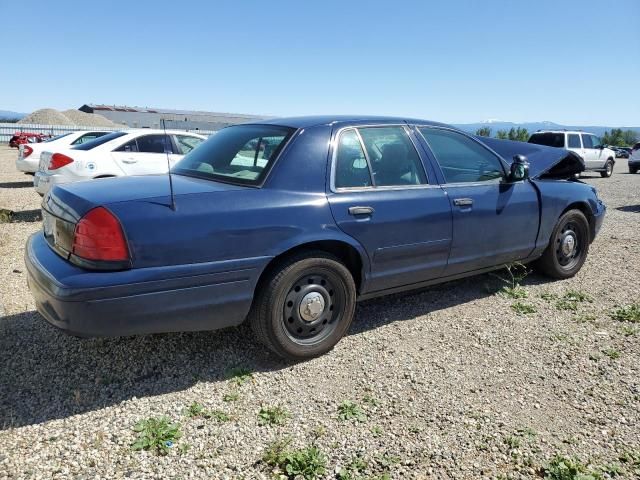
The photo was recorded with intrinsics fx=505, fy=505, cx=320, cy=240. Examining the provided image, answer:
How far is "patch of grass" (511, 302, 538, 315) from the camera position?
4191 millimetres

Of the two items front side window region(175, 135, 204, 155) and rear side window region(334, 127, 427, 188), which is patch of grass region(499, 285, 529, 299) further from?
front side window region(175, 135, 204, 155)

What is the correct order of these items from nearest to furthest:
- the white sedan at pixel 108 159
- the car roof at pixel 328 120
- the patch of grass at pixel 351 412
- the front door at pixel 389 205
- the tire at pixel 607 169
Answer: the patch of grass at pixel 351 412, the front door at pixel 389 205, the car roof at pixel 328 120, the white sedan at pixel 108 159, the tire at pixel 607 169

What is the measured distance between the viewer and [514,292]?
4633 mm

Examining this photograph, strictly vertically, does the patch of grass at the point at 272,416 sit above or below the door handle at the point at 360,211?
below

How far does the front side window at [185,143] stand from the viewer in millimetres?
9112

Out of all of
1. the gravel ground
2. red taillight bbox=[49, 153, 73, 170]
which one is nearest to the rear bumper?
the gravel ground

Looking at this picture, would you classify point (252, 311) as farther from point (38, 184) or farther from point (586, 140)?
point (586, 140)

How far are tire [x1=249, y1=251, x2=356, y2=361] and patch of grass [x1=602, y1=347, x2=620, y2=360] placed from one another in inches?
70.3

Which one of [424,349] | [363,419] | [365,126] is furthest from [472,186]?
[363,419]

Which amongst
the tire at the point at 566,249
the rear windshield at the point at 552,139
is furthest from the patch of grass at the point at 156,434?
the rear windshield at the point at 552,139

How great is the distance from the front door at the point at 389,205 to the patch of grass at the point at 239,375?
1.01 metres

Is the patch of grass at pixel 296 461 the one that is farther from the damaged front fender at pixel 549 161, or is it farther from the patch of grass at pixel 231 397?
the damaged front fender at pixel 549 161

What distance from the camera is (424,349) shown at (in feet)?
11.5

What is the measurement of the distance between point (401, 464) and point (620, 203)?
11.0 metres
